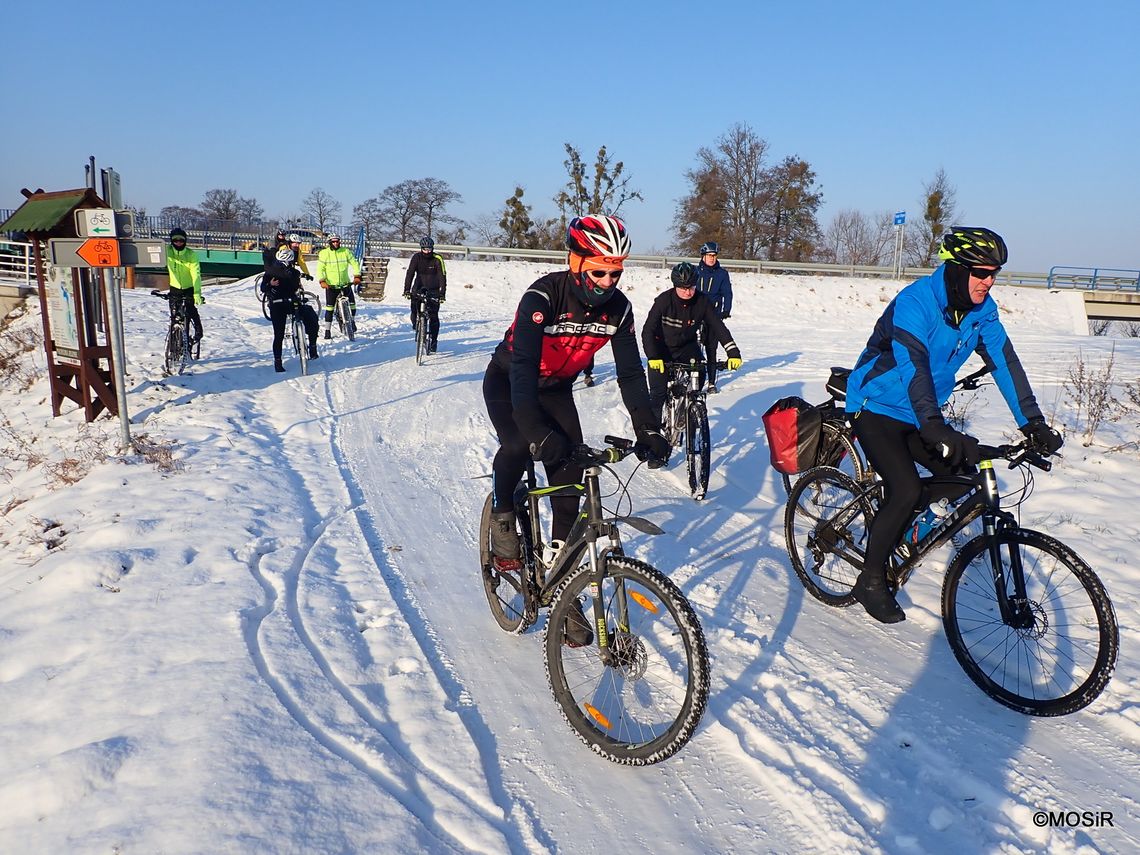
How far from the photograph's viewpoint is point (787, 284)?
30.7 meters

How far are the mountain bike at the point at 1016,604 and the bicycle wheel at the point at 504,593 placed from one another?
221cm

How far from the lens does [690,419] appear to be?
308 inches

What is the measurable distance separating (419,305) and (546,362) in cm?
1107

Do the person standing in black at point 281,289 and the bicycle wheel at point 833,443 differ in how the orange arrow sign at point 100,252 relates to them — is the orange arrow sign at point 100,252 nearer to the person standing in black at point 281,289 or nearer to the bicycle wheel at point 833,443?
the person standing in black at point 281,289

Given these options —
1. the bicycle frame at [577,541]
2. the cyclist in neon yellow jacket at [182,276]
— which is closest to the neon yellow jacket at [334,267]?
the cyclist in neon yellow jacket at [182,276]

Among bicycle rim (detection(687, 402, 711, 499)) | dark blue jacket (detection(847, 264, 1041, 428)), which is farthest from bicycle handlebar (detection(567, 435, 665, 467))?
bicycle rim (detection(687, 402, 711, 499))

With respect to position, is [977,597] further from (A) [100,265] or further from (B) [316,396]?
(B) [316,396]

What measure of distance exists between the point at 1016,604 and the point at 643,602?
2.03 m

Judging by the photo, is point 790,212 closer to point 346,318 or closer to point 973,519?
point 346,318

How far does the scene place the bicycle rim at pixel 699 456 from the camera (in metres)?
7.61

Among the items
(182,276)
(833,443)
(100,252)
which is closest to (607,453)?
(833,443)

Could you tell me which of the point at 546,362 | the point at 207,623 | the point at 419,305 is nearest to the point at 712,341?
the point at 546,362

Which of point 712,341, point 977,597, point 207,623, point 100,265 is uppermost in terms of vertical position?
point 100,265

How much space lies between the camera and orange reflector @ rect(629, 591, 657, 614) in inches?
130
